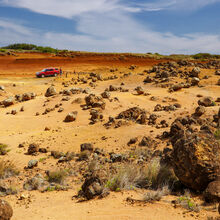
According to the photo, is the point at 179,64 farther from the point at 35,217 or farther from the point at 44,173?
the point at 35,217

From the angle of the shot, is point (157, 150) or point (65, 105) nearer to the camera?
point (157, 150)

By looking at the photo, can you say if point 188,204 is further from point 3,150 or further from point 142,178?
point 3,150

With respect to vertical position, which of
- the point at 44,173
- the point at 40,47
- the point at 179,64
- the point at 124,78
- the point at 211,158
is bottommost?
the point at 44,173

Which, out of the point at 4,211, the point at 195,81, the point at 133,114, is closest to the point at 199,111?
the point at 133,114

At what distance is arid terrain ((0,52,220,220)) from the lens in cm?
435

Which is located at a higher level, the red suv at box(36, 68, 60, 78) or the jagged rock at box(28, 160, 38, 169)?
the red suv at box(36, 68, 60, 78)

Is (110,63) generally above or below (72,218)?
above

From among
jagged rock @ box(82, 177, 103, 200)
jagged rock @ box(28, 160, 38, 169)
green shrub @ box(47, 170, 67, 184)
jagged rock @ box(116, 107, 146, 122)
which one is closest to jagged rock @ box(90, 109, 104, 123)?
jagged rock @ box(116, 107, 146, 122)

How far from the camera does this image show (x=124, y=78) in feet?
83.9

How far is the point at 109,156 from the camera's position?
26.4ft

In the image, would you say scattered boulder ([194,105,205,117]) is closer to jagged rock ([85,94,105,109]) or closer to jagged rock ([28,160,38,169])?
jagged rock ([85,94,105,109])

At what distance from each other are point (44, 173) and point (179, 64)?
24.9 metres

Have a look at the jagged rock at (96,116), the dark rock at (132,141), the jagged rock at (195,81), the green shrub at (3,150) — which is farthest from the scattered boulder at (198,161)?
the jagged rock at (195,81)

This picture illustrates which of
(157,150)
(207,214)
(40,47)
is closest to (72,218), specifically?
(207,214)
